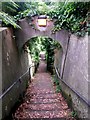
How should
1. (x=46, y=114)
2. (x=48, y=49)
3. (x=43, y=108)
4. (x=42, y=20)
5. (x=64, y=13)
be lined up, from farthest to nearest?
(x=48, y=49) → (x=42, y=20) → (x=64, y=13) → (x=43, y=108) → (x=46, y=114)

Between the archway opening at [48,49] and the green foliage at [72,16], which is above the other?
the green foliage at [72,16]

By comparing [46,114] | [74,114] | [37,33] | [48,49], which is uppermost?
[37,33]

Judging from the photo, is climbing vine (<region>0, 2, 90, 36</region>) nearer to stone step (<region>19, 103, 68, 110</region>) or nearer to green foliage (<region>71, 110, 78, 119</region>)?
green foliage (<region>71, 110, 78, 119</region>)

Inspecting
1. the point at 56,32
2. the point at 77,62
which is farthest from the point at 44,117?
the point at 56,32

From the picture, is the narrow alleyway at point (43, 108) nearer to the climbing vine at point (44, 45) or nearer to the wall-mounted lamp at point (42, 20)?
the wall-mounted lamp at point (42, 20)

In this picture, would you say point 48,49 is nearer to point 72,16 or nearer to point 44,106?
point 72,16

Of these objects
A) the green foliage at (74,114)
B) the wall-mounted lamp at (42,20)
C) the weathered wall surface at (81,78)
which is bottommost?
the green foliage at (74,114)

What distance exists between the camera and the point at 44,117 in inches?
237

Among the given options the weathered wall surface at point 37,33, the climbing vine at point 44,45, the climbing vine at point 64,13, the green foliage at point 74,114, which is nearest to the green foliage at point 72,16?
the climbing vine at point 64,13

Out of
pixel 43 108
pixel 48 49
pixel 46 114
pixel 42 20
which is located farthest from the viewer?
pixel 48 49

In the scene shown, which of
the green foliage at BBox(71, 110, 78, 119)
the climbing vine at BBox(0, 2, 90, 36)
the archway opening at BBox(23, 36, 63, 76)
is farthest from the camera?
the archway opening at BBox(23, 36, 63, 76)

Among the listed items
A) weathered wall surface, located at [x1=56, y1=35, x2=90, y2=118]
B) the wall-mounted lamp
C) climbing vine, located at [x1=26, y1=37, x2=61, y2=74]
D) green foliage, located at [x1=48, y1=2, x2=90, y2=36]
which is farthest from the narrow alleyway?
climbing vine, located at [x1=26, y1=37, x2=61, y2=74]

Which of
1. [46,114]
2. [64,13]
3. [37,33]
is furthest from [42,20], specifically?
[46,114]

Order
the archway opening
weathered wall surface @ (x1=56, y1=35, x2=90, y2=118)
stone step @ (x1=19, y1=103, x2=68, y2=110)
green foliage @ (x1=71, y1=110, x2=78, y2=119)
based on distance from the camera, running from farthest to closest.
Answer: the archway opening → stone step @ (x1=19, y1=103, x2=68, y2=110) → green foliage @ (x1=71, y1=110, x2=78, y2=119) → weathered wall surface @ (x1=56, y1=35, x2=90, y2=118)
